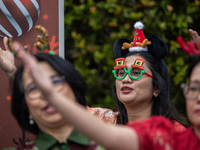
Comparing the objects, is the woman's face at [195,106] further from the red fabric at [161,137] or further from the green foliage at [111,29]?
the green foliage at [111,29]

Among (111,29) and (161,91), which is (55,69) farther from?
(111,29)

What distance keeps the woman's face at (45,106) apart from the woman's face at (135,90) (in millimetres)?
999

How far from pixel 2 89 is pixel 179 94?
8.07 feet

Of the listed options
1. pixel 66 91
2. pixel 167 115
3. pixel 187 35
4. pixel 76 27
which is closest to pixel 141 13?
pixel 187 35

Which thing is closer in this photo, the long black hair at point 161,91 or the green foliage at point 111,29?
the long black hair at point 161,91

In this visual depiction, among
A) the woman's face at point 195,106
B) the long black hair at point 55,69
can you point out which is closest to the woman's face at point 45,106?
the long black hair at point 55,69

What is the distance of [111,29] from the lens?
4137 millimetres

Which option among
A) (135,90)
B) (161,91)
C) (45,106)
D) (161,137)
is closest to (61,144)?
(45,106)

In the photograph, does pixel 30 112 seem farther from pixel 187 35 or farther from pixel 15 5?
pixel 187 35

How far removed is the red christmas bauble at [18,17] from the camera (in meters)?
2.37

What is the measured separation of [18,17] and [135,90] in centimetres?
122

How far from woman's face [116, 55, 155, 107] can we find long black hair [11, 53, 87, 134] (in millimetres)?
888

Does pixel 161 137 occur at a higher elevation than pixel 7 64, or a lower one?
lower

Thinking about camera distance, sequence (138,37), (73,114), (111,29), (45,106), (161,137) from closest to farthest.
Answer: (73,114)
(161,137)
(45,106)
(138,37)
(111,29)
